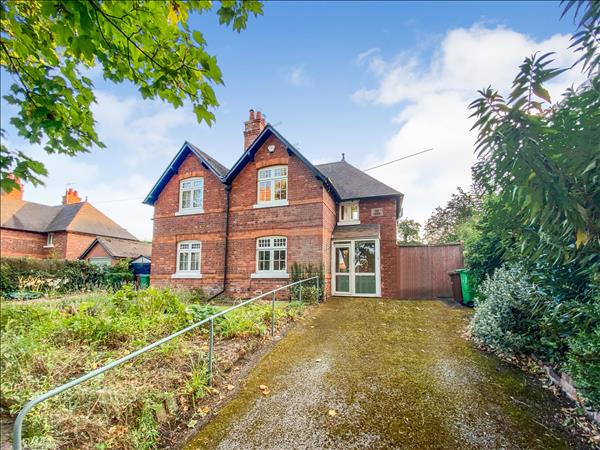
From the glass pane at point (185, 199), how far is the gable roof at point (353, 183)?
7.06 meters

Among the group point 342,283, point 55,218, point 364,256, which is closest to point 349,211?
point 364,256

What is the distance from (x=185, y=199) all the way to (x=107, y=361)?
1043cm

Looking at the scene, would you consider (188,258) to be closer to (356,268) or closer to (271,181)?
(271,181)

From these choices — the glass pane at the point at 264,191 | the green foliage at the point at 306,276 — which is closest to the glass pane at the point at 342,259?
the green foliage at the point at 306,276

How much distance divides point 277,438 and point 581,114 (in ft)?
12.5

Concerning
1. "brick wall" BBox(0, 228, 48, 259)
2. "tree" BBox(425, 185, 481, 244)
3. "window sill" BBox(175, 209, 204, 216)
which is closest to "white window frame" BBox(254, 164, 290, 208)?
"window sill" BBox(175, 209, 204, 216)

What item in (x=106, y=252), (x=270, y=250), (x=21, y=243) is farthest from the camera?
(x=21, y=243)

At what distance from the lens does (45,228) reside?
86.7ft

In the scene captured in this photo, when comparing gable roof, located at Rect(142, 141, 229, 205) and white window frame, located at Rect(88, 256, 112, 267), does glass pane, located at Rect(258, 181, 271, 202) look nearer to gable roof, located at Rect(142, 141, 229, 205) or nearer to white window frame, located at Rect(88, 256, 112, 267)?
gable roof, located at Rect(142, 141, 229, 205)

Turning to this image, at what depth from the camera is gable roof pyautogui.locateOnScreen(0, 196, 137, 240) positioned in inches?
981

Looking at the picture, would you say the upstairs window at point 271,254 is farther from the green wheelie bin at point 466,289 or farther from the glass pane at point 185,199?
the green wheelie bin at point 466,289

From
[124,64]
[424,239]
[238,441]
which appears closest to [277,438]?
[238,441]

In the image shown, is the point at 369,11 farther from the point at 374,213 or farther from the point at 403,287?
the point at 403,287

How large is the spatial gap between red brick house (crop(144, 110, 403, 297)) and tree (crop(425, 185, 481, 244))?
37.7ft
